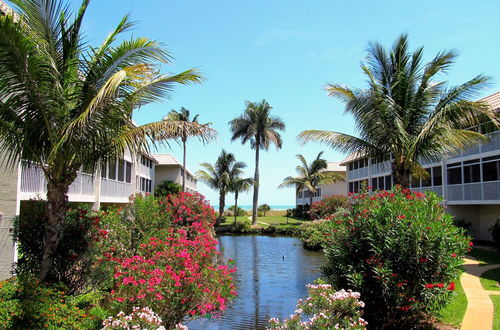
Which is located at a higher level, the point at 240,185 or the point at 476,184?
the point at 240,185

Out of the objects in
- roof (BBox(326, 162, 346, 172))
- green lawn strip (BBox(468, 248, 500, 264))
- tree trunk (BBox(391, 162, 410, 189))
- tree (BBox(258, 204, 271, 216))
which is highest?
roof (BBox(326, 162, 346, 172))

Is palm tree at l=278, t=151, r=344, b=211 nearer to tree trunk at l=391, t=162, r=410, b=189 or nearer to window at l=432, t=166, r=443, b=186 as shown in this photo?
window at l=432, t=166, r=443, b=186

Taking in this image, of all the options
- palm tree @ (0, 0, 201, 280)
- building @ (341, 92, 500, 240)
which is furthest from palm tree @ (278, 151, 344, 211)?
palm tree @ (0, 0, 201, 280)

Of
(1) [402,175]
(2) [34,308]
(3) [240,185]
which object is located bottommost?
(2) [34,308]

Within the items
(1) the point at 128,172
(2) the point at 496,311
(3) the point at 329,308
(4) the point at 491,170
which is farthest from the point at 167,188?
(3) the point at 329,308

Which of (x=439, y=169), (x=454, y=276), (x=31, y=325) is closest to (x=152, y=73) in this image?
(x=31, y=325)

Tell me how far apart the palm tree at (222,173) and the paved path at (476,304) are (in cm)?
3073

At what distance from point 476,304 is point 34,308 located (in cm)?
986

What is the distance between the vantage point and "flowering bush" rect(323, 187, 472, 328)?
7.32 metres

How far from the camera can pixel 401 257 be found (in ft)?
→ 24.3

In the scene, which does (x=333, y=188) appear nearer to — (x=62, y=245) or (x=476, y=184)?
(x=476, y=184)

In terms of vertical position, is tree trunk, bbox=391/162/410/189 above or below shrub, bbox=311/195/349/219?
above

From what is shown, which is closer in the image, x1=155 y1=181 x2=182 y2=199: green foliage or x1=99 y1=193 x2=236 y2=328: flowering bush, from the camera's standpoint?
x1=99 y1=193 x2=236 y2=328: flowering bush

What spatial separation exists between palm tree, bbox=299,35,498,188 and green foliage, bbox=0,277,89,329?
1056cm
